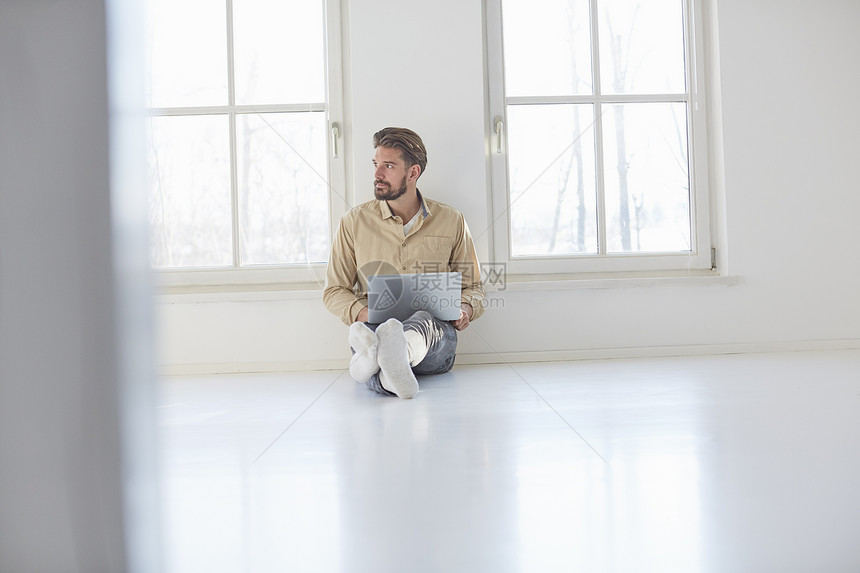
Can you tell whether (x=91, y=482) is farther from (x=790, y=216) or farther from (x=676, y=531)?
(x=790, y=216)

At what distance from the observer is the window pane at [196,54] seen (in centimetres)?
251

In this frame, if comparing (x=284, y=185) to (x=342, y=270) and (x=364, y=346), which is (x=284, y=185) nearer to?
(x=342, y=270)

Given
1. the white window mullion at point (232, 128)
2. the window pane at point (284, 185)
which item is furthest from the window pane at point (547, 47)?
the white window mullion at point (232, 128)

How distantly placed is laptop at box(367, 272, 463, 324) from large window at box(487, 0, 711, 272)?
0.67 meters

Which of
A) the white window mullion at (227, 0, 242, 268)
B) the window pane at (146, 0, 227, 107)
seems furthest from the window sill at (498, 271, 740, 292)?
the window pane at (146, 0, 227, 107)

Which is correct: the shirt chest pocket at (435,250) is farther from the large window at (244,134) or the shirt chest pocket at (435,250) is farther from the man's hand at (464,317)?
the large window at (244,134)

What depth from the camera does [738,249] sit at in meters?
2.47

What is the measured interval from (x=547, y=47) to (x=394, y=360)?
1510 mm

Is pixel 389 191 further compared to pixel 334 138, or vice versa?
pixel 334 138

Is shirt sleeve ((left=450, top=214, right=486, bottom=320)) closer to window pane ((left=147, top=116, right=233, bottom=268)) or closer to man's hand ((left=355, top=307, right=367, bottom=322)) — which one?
man's hand ((left=355, top=307, right=367, bottom=322))

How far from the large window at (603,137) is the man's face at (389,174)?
496 mm

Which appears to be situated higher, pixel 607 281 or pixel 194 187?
pixel 194 187

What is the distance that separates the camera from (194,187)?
252cm

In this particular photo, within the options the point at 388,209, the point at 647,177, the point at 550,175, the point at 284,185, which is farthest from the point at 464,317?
the point at 647,177
